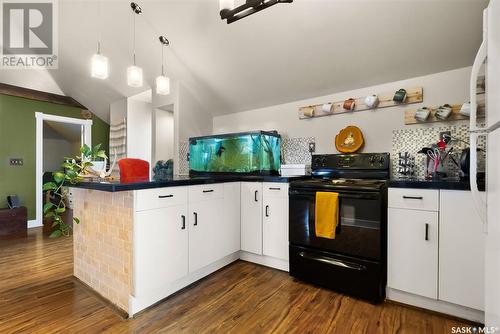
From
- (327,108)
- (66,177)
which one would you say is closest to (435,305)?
(327,108)

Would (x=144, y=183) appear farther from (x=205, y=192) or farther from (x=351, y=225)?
(x=351, y=225)

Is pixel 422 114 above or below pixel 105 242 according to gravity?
above

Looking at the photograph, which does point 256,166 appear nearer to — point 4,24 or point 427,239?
point 427,239

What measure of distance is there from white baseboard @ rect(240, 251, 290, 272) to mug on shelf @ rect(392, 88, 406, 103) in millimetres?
1858

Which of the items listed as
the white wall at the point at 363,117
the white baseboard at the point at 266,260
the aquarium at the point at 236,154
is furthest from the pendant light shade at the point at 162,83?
the white baseboard at the point at 266,260

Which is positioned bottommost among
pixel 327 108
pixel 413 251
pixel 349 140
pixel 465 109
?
pixel 413 251

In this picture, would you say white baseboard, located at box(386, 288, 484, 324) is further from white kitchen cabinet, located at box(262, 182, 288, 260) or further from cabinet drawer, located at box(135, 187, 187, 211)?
cabinet drawer, located at box(135, 187, 187, 211)

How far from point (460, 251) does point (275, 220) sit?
1.37 metres

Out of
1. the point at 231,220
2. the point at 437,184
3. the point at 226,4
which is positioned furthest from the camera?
the point at 231,220

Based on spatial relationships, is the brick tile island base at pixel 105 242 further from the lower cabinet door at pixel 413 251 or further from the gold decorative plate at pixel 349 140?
the gold decorative plate at pixel 349 140

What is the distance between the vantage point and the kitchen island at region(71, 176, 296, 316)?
168 centimetres

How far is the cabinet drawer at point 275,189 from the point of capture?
2.35m

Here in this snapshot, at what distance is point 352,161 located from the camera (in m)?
2.45

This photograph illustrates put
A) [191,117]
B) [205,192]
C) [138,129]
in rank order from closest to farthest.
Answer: [205,192]
[191,117]
[138,129]
